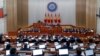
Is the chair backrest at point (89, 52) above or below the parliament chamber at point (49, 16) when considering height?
below

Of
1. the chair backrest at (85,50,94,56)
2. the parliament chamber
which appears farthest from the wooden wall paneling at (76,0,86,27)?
the chair backrest at (85,50,94,56)

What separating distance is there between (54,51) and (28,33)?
12961 millimetres

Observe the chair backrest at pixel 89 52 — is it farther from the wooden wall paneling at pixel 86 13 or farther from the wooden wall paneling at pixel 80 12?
the wooden wall paneling at pixel 80 12

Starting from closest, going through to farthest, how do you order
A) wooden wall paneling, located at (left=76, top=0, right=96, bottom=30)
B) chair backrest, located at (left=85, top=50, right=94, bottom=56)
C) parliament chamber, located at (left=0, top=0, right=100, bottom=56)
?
chair backrest, located at (left=85, top=50, right=94, bottom=56)
parliament chamber, located at (left=0, top=0, right=100, bottom=56)
wooden wall paneling, located at (left=76, top=0, right=96, bottom=30)

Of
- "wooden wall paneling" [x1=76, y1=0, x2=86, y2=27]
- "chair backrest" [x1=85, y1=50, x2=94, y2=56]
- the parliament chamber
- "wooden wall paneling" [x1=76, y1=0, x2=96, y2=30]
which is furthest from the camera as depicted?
"wooden wall paneling" [x1=76, y1=0, x2=86, y2=27]

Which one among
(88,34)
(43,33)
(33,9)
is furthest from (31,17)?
(88,34)

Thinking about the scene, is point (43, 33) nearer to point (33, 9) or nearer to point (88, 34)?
point (88, 34)

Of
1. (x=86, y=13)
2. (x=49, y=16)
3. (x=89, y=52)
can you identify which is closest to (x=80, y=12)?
(x=86, y=13)

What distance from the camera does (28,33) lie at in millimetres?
27422

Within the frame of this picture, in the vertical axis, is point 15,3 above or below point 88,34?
above

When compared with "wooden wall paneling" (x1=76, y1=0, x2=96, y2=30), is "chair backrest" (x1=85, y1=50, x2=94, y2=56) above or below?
below

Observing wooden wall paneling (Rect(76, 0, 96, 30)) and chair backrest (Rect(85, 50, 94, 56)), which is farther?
wooden wall paneling (Rect(76, 0, 96, 30))

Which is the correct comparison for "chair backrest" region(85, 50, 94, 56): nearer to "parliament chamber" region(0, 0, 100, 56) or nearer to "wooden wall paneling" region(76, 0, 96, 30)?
"parliament chamber" region(0, 0, 100, 56)

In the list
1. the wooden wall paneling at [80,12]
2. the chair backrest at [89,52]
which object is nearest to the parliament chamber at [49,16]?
the wooden wall paneling at [80,12]
